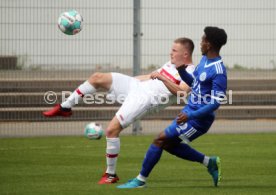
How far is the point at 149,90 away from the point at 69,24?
2.59m

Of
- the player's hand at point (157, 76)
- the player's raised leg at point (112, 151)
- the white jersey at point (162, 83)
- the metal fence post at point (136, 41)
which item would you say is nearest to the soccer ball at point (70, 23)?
the white jersey at point (162, 83)

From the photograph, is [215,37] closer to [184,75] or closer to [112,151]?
[184,75]

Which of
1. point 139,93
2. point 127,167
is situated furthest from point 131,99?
point 127,167

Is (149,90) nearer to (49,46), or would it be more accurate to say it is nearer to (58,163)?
(58,163)

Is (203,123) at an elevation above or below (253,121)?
above

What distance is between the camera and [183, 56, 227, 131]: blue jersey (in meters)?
11.5

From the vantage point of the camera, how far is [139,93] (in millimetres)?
12859

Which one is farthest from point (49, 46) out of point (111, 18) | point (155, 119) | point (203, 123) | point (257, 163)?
point (203, 123)

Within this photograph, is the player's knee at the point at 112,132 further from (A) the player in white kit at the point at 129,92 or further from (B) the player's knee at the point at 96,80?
(B) the player's knee at the point at 96,80

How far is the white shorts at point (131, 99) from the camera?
12648 mm

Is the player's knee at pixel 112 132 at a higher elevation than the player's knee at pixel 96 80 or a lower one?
lower

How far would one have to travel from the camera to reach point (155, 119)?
21.8 meters

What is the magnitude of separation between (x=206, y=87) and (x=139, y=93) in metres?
1.39

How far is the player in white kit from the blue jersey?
16.9 inches
